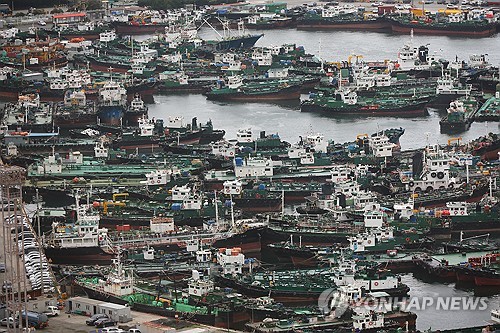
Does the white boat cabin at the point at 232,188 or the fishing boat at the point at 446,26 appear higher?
the fishing boat at the point at 446,26

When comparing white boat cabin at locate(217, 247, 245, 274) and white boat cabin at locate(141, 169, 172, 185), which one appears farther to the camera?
white boat cabin at locate(141, 169, 172, 185)

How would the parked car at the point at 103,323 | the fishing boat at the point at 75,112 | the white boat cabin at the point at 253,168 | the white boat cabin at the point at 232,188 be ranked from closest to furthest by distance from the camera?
the parked car at the point at 103,323 → the white boat cabin at the point at 232,188 → the white boat cabin at the point at 253,168 → the fishing boat at the point at 75,112

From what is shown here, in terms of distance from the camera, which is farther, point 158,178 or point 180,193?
point 158,178

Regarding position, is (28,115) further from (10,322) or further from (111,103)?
(10,322)

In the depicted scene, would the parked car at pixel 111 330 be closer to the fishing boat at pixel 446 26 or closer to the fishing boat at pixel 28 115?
the fishing boat at pixel 28 115

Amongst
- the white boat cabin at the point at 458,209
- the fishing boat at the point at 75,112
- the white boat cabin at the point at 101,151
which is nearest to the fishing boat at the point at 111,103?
the fishing boat at the point at 75,112

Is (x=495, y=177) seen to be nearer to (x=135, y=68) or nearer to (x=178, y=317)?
(x=178, y=317)

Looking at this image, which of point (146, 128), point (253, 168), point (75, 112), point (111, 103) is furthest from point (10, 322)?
point (111, 103)

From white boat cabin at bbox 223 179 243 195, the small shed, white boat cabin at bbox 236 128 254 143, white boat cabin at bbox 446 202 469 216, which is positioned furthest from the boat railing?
white boat cabin at bbox 236 128 254 143

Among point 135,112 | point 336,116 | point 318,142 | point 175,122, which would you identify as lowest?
point 336,116

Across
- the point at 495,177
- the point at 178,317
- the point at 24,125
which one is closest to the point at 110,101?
the point at 24,125

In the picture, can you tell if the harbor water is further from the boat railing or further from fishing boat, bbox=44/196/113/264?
fishing boat, bbox=44/196/113/264

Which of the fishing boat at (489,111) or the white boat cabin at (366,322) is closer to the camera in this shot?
the white boat cabin at (366,322)
